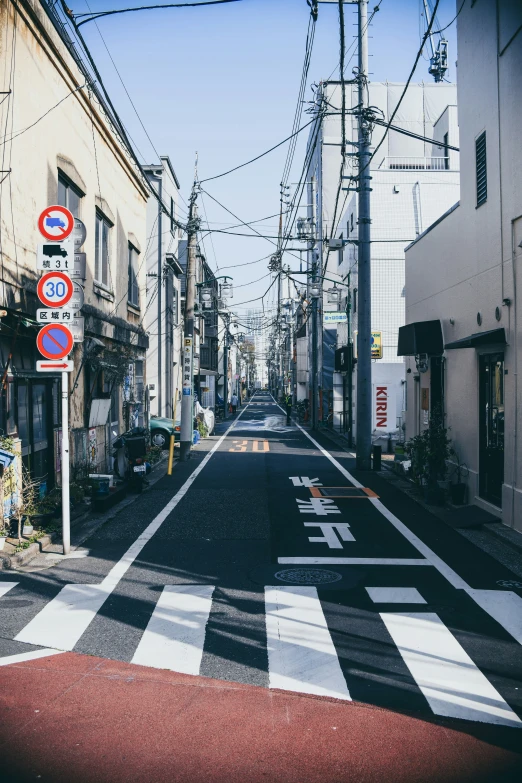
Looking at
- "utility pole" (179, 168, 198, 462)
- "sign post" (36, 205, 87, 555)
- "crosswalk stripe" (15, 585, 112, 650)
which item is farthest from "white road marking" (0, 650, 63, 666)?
"utility pole" (179, 168, 198, 462)

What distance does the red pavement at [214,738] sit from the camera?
13.5ft

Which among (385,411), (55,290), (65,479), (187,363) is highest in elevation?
(55,290)

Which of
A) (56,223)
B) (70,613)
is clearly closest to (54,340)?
(56,223)

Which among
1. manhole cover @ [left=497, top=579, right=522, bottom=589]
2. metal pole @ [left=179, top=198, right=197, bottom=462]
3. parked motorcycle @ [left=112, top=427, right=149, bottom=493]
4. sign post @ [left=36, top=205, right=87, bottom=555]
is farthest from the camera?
metal pole @ [left=179, top=198, right=197, bottom=462]

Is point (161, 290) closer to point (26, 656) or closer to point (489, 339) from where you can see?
point (489, 339)

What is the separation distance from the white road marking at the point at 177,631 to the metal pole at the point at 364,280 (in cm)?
1300

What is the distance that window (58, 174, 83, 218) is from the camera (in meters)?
14.3

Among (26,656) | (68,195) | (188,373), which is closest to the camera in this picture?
(26,656)

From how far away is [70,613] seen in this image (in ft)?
23.4

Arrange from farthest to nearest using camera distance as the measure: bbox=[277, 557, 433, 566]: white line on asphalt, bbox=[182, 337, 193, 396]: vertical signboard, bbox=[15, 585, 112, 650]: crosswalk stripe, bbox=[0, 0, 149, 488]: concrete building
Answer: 1. bbox=[182, 337, 193, 396]: vertical signboard
2. bbox=[0, 0, 149, 488]: concrete building
3. bbox=[277, 557, 433, 566]: white line on asphalt
4. bbox=[15, 585, 112, 650]: crosswalk stripe

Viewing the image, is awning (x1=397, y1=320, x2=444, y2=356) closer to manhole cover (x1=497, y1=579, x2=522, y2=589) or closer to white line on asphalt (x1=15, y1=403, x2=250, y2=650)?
manhole cover (x1=497, y1=579, x2=522, y2=589)

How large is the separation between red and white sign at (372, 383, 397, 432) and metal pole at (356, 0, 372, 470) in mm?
5843

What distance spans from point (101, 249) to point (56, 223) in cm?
788

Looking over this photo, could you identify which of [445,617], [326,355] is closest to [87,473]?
[445,617]
